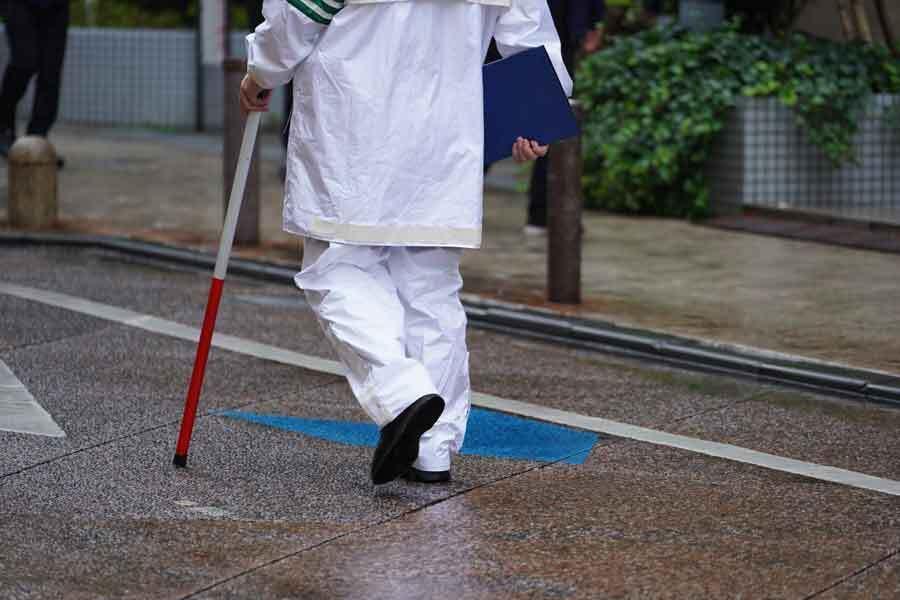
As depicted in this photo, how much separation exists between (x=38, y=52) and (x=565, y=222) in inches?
214

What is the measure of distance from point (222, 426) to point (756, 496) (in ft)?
5.70

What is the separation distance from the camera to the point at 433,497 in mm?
4762

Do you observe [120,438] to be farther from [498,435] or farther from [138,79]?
[138,79]

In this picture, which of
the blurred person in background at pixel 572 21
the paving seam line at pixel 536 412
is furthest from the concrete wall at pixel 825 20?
the paving seam line at pixel 536 412

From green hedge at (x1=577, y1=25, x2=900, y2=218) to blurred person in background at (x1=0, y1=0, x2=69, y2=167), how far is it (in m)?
3.58

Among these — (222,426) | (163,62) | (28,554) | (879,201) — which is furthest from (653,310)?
(163,62)

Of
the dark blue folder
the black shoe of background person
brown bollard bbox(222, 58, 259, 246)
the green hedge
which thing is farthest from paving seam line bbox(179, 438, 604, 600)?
the black shoe of background person

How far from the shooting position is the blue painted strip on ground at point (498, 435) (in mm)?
5328

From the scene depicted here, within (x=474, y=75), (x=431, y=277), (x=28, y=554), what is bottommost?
(x=28, y=554)

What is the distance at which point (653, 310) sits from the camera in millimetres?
7691

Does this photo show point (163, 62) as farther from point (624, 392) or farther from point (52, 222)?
point (624, 392)

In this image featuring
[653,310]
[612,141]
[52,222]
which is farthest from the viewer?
[612,141]

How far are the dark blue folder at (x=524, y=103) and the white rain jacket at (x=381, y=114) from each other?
13 centimetres

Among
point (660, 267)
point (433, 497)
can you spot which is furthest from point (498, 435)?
point (660, 267)
